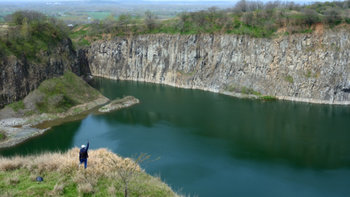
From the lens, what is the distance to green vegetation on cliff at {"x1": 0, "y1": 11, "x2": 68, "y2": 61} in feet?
143

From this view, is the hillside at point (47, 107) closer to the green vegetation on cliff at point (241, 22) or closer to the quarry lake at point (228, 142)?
the quarry lake at point (228, 142)

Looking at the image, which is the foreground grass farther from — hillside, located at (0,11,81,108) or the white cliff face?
the white cliff face

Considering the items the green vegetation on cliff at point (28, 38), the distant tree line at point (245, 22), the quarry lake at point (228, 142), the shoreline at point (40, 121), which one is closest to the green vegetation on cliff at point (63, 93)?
the shoreline at point (40, 121)

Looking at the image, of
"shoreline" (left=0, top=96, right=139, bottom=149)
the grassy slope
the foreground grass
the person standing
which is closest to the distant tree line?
"shoreline" (left=0, top=96, right=139, bottom=149)

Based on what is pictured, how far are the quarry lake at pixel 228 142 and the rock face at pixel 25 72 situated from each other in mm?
7827

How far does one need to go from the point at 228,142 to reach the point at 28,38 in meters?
30.5

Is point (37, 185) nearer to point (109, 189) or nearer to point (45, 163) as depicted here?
point (45, 163)

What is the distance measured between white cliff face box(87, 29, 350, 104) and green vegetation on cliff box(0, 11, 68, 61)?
48.3ft

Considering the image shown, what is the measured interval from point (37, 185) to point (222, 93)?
4083 cm

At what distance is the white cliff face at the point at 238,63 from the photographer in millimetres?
48750

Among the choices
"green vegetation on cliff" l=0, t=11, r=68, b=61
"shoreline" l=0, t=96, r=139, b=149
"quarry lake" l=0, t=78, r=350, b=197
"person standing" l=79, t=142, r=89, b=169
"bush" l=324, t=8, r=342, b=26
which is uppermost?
"bush" l=324, t=8, r=342, b=26

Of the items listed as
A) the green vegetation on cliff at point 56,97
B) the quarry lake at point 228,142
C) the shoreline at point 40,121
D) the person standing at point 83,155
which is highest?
the person standing at point 83,155

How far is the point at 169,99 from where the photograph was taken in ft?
166

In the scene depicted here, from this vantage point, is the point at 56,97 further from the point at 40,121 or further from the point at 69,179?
the point at 69,179
